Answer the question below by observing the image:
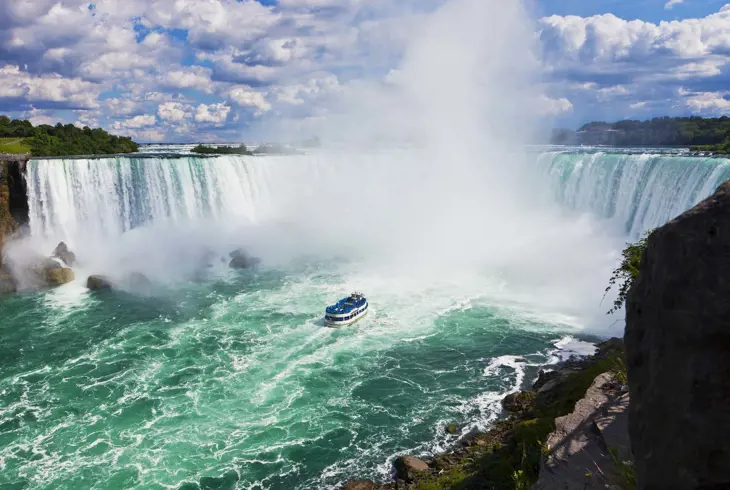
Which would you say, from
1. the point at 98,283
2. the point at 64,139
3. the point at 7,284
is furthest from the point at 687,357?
the point at 64,139

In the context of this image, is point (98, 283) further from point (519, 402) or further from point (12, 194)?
point (519, 402)

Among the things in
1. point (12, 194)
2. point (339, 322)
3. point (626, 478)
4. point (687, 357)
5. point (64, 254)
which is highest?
point (687, 357)

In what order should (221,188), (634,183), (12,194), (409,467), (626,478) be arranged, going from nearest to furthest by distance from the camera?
(626,478) → (409,467) → (634,183) → (12,194) → (221,188)

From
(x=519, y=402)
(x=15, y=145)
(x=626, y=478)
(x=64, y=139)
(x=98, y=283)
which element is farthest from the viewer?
(x=64, y=139)

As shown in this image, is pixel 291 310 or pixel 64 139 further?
pixel 64 139

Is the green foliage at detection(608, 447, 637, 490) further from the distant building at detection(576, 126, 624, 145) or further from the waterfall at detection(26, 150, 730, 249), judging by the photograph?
the distant building at detection(576, 126, 624, 145)

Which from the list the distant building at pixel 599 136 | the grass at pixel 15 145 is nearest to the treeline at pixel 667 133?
the distant building at pixel 599 136

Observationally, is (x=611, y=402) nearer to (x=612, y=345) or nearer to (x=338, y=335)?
(x=612, y=345)
